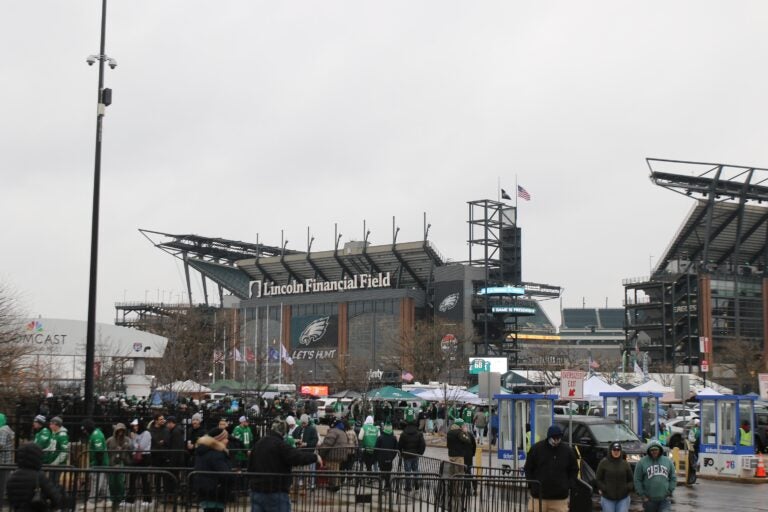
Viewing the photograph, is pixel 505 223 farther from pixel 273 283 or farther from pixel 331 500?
pixel 331 500

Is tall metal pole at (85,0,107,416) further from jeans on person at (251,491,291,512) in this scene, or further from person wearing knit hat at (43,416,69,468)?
jeans on person at (251,491,291,512)

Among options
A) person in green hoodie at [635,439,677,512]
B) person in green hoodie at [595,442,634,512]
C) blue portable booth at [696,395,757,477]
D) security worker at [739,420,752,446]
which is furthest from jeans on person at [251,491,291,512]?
security worker at [739,420,752,446]

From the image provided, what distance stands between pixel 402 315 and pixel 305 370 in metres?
14.8

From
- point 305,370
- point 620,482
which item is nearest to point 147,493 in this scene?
point 620,482

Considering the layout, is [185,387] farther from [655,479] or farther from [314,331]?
[314,331]

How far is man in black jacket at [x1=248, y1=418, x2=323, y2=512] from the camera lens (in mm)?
12086

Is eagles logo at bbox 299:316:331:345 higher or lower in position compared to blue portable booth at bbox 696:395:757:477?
higher

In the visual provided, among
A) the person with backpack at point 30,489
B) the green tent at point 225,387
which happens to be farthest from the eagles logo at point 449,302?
the person with backpack at point 30,489

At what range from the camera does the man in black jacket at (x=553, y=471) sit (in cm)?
1338

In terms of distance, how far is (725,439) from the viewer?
2784 cm

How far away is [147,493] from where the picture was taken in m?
15.4

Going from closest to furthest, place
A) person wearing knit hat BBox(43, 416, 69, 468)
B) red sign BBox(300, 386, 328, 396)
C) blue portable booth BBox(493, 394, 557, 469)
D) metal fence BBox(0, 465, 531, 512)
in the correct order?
metal fence BBox(0, 465, 531, 512) < person wearing knit hat BBox(43, 416, 69, 468) < blue portable booth BBox(493, 394, 557, 469) < red sign BBox(300, 386, 328, 396)

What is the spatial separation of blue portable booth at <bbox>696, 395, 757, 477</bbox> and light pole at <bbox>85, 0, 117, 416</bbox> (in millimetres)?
16203

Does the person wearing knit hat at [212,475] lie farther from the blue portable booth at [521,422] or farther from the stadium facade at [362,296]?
the stadium facade at [362,296]
